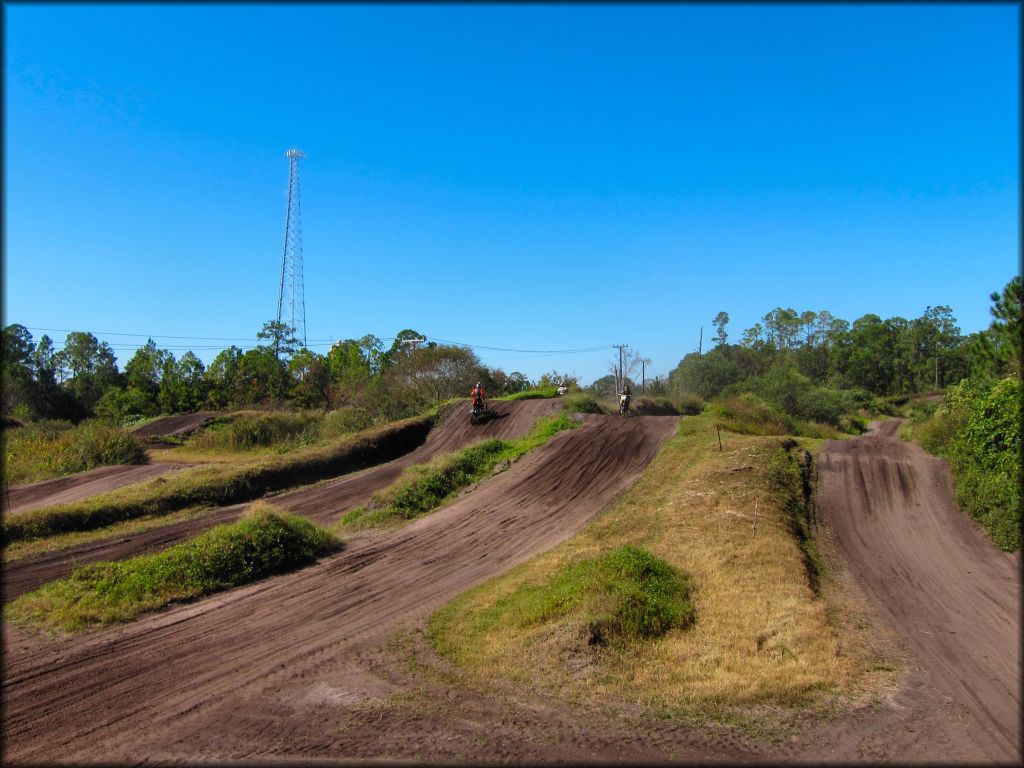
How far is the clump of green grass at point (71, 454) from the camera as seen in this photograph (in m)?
28.5

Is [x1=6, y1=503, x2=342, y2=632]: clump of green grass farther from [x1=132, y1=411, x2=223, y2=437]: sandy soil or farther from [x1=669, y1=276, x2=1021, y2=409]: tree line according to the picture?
[x1=669, y1=276, x2=1021, y2=409]: tree line

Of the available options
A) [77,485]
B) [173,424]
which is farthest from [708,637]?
[173,424]

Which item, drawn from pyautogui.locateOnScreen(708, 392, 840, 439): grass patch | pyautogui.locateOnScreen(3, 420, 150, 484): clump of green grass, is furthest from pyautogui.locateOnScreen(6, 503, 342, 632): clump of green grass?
pyautogui.locateOnScreen(708, 392, 840, 439): grass patch

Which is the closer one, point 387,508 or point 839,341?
point 387,508

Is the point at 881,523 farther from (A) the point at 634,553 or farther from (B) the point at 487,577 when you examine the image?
(B) the point at 487,577

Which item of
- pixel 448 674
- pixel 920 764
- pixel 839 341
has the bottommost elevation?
pixel 448 674

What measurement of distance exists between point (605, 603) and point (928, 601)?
6.53 meters

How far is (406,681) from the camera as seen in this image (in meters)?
9.28

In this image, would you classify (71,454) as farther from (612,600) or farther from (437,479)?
(612,600)

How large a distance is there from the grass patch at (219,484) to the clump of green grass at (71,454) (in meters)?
7.52

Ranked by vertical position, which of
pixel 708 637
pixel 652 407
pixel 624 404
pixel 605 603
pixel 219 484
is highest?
pixel 624 404

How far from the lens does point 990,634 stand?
32.9 feet

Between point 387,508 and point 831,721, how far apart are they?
1513cm

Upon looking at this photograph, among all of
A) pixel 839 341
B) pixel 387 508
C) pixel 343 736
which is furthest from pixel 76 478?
pixel 839 341
